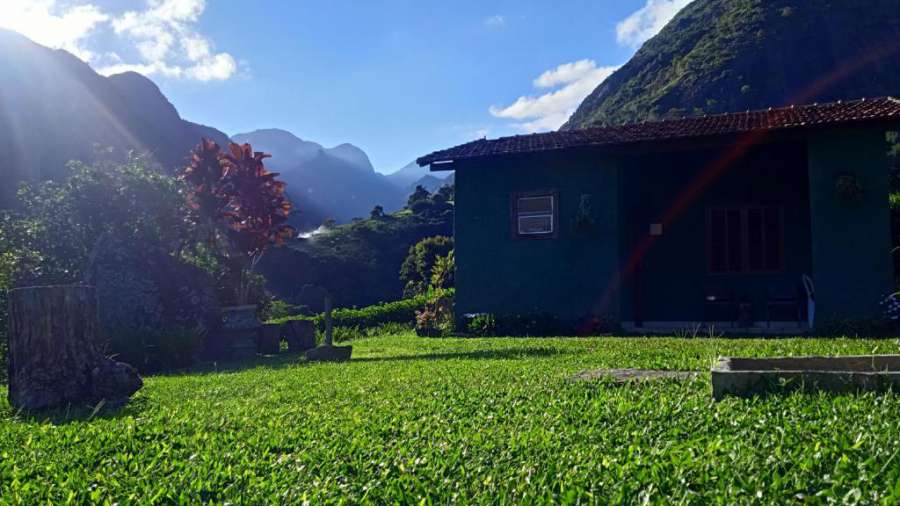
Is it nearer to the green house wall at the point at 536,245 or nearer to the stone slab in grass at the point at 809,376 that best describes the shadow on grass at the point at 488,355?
the stone slab in grass at the point at 809,376

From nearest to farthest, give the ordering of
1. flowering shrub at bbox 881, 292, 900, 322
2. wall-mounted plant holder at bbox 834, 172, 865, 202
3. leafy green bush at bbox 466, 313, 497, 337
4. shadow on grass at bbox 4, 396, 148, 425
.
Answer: shadow on grass at bbox 4, 396, 148, 425 < flowering shrub at bbox 881, 292, 900, 322 < wall-mounted plant holder at bbox 834, 172, 865, 202 < leafy green bush at bbox 466, 313, 497, 337

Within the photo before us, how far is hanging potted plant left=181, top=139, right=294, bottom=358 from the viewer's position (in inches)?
665

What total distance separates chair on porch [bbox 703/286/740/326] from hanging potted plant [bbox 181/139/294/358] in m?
10.6

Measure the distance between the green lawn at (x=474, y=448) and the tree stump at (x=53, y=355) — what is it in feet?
1.21

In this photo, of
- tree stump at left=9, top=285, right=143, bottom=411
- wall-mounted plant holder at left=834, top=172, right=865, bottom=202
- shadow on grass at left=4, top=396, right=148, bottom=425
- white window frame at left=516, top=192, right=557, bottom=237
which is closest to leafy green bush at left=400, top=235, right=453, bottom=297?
white window frame at left=516, top=192, right=557, bottom=237

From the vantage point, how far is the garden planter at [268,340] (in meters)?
13.1

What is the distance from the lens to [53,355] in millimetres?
6203

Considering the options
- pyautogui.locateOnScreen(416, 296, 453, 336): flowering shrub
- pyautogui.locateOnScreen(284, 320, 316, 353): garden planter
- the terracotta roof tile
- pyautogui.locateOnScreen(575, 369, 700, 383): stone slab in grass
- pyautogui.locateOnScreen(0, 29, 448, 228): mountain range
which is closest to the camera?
pyautogui.locateOnScreen(575, 369, 700, 383): stone slab in grass

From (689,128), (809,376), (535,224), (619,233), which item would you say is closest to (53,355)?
(809,376)

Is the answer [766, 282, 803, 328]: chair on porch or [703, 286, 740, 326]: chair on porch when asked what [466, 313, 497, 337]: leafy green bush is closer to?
[703, 286, 740, 326]: chair on porch

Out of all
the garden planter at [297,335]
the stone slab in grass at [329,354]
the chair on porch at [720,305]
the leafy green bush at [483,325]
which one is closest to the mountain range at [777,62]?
the chair on porch at [720,305]

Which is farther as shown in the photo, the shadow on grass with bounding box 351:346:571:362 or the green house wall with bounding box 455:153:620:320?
the green house wall with bounding box 455:153:620:320

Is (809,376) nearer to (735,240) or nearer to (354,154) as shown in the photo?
(735,240)

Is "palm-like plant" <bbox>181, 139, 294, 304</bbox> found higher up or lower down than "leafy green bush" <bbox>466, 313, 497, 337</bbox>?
higher up
